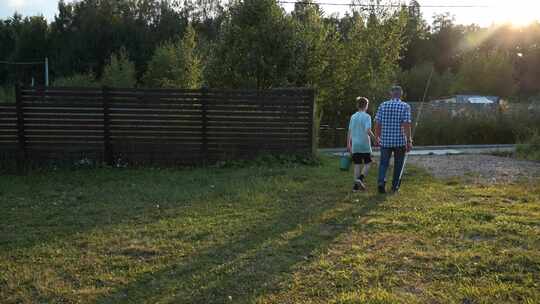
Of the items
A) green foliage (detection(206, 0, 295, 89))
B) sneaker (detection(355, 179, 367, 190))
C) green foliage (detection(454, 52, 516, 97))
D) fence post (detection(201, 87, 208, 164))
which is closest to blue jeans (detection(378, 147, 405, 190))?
sneaker (detection(355, 179, 367, 190))

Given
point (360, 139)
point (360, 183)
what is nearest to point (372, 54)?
point (360, 139)

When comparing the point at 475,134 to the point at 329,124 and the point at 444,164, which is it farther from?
the point at 444,164

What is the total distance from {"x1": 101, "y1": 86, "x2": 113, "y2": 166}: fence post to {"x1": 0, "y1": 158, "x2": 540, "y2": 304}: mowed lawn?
1.99m

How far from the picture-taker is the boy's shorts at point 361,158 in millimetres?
8094

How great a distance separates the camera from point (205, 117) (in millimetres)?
10539

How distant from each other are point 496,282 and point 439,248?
35.5 inches

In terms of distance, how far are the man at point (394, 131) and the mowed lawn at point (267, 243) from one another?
45 centimetres

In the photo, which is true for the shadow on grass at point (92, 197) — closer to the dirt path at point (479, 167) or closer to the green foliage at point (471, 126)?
the dirt path at point (479, 167)

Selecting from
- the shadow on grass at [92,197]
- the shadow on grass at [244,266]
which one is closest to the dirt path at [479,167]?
the shadow on grass at [92,197]

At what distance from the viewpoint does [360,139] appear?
26.5 ft

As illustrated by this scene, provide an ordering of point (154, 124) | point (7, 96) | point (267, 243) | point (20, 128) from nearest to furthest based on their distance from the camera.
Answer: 1. point (267, 243)
2. point (20, 128)
3. point (154, 124)
4. point (7, 96)

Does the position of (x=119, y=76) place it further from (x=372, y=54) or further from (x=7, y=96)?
(x=372, y=54)

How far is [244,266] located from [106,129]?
683 centimetres

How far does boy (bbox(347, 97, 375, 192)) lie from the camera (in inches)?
316
